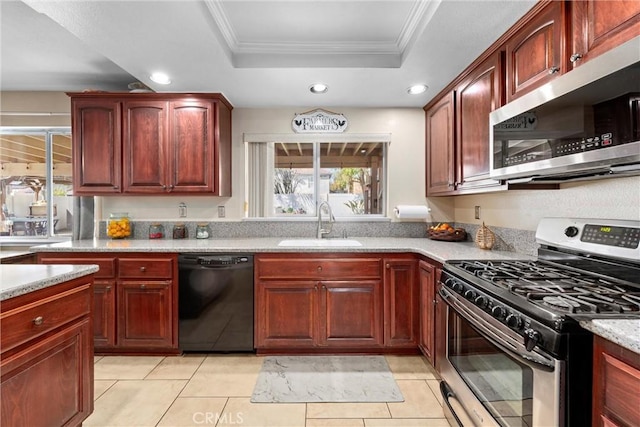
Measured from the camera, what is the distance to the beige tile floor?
1.83 meters

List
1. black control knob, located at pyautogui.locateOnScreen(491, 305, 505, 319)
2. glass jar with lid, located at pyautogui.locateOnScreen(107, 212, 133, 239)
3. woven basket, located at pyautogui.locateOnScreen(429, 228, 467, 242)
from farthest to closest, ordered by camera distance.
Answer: glass jar with lid, located at pyautogui.locateOnScreen(107, 212, 133, 239) < woven basket, located at pyautogui.locateOnScreen(429, 228, 467, 242) < black control knob, located at pyautogui.locateOnScreen(491, 305, 505, 319)

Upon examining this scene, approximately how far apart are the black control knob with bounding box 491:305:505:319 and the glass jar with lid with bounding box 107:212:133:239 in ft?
10.4

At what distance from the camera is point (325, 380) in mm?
2236

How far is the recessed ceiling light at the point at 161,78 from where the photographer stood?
2535mm

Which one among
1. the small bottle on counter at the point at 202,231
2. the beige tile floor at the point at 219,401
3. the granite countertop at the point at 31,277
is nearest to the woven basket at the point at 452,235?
the beige tile floor at the point at 219,401

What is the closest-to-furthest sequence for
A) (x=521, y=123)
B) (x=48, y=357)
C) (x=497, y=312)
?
(x=497, y=312) → (x=48, y=357) → (x=521, y=123)

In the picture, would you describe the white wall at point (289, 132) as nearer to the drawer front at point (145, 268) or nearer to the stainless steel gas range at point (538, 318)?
the drawer front at point (145, 268)

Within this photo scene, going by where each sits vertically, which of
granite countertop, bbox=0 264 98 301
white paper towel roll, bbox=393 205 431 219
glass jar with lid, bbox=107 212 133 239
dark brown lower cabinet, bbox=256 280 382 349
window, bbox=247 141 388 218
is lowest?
dark brown lower cabinet, bbox=256 280 382 349

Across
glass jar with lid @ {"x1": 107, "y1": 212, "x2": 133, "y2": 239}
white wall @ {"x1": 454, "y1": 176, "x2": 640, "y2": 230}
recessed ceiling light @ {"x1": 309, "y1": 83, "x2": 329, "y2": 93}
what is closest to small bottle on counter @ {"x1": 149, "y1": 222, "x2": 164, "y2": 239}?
glass jar with lid @ {"x1": 107, "y1": 212, "x2": 133, "y2": 239}

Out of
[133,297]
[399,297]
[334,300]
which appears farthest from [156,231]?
[399,297]

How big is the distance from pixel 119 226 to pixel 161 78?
147 centimetres

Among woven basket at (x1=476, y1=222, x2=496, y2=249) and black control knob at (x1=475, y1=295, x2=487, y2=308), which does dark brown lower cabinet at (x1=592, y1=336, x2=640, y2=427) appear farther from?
woven basket at (x1=476, y1=222, x2=496, y2=249)

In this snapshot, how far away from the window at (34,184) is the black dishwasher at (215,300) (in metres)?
1.91

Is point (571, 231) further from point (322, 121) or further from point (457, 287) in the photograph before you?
point (322, 121)
